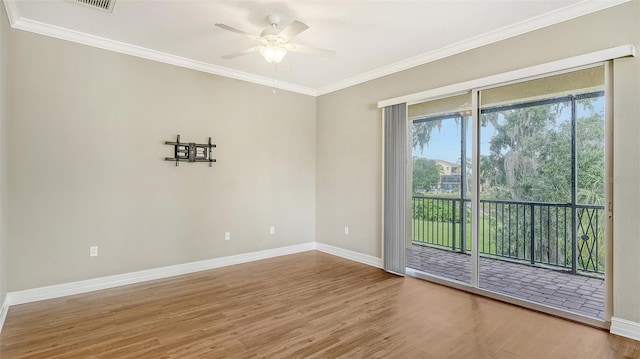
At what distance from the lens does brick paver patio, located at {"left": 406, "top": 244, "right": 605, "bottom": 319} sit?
3.02m

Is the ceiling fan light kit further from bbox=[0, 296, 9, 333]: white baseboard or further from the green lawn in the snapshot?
bbox=[0, 296, 9, 333]: white baseboard

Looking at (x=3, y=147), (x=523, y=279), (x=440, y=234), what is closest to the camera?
(x=3, y=147)

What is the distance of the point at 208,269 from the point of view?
174 inches

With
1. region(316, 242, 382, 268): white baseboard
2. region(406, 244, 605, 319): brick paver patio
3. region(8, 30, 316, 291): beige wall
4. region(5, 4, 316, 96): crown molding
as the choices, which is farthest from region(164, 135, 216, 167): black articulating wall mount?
region(406, 244, 605, 319): brick paver patio

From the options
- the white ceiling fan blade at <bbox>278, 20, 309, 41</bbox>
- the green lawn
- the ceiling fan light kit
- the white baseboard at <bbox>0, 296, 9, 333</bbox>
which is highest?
the white ceiling fan blade at <bbox>278, 20, 309, 41</bbox>

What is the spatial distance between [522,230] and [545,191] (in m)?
0.50

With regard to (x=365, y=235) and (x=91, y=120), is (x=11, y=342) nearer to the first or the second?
(x=91, y=120)

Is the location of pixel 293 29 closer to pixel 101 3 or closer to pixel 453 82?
pixel 101 3

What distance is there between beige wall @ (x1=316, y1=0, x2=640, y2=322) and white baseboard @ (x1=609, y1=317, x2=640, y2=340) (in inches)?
2.0

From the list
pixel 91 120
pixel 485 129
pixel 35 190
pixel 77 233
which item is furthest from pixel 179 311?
pixel 485 129

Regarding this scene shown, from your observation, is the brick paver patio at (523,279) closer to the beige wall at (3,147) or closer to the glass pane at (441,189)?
the glass pane at (441,189)

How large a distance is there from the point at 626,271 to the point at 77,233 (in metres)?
5.38

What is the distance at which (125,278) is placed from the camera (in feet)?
12.4

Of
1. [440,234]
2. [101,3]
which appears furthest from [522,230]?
[101,3]
